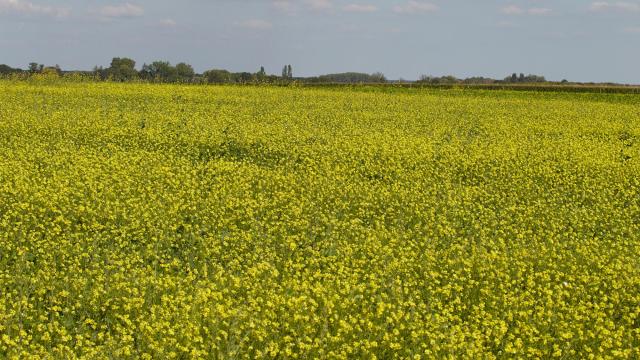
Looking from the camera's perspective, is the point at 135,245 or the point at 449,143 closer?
the point at 135,245

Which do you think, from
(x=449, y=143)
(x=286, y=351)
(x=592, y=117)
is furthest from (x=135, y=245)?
(x=592, y=117)

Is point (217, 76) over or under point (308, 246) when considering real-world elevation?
over

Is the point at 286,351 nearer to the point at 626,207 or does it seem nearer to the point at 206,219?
the point at 206,219

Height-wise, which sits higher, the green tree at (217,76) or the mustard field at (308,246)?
the green tree at (217,76)

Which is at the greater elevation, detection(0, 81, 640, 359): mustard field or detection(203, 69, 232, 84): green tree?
detection(203, 69, 232, 84): green tree

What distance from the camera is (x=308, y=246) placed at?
10672 millimetres

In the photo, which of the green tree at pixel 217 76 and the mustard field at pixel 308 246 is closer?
the mustard field at pixel 308 246

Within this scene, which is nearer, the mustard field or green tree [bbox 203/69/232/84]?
the mustard field

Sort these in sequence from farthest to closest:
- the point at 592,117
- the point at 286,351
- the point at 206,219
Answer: the point at 592,117 < the point at 206,219 < the point at 286,351

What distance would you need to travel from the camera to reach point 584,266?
33.9 ft

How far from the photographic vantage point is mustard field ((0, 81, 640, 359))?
7.41 m

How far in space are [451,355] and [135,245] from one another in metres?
5.40

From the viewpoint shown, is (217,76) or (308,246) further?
(217,76)

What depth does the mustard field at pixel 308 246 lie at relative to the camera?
292 inches
